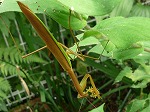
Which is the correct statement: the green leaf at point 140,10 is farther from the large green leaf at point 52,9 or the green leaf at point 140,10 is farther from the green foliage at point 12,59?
the large green leaf at point 52,9

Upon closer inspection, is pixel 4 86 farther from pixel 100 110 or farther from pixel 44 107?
pixel 100 110

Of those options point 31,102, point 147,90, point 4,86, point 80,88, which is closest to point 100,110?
point 80,88

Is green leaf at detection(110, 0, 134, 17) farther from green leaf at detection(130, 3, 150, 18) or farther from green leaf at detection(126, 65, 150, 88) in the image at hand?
green leaf at detection(126, 65, 150, 88)

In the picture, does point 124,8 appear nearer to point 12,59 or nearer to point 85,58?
point 85,58

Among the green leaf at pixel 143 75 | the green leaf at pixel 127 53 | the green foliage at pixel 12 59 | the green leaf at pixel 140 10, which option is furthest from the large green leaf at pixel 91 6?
the green leaf at pixel 140 10

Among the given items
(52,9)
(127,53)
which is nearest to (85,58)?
(127,53)

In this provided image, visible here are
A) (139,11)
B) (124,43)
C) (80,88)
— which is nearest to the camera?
(124,43)

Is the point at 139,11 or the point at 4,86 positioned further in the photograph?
the point at 139,11
